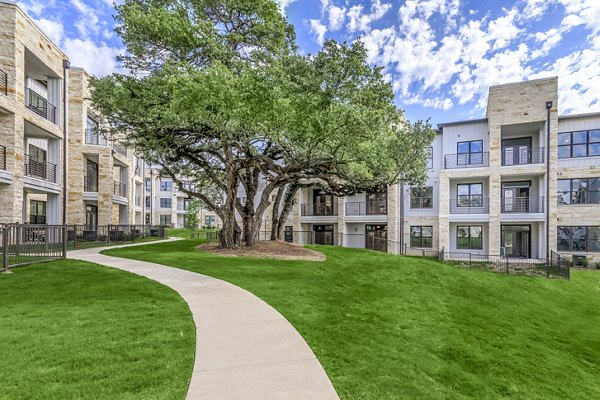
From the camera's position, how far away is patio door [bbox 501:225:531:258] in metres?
25.4

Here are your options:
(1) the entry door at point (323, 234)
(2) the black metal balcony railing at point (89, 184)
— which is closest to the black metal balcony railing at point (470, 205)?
(1) the entry door at point (323, 234)

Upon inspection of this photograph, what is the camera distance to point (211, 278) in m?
9.80

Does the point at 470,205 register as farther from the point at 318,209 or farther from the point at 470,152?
the point at 318,209

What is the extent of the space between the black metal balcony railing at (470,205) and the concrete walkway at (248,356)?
23415 mm

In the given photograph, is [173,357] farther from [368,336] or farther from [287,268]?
[287,268]

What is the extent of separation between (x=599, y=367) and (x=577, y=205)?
21350 mm

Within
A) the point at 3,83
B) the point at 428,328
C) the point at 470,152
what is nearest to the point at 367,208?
the point at 470,152

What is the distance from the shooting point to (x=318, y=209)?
100 ft

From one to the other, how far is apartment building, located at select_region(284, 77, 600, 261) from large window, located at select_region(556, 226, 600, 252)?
53 millimetres

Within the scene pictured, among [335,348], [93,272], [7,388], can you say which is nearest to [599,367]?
[335,348]

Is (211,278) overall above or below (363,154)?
below

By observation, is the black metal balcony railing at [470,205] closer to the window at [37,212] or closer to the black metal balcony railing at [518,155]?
the black metal balcony railing at [518,155]

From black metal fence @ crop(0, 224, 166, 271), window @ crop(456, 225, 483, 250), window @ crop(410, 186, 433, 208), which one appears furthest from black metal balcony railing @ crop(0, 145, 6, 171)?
window @ crop(456, 225, 483, 250)

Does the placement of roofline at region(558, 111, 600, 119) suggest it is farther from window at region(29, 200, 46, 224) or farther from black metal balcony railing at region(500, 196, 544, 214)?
window at region(29, 200, 46, 224)
